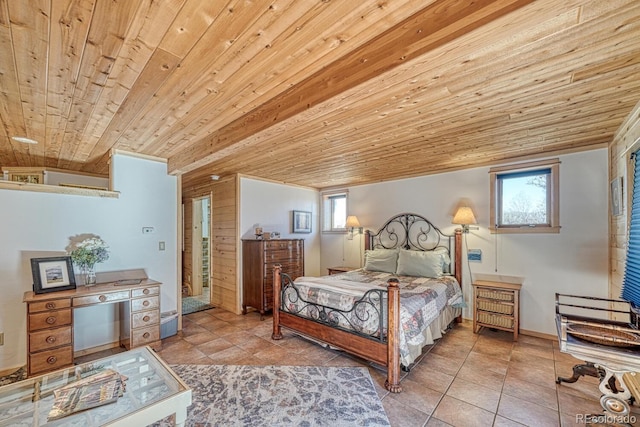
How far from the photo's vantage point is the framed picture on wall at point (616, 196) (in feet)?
8.67

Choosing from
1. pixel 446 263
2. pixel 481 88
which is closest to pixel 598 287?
pixel 446 263

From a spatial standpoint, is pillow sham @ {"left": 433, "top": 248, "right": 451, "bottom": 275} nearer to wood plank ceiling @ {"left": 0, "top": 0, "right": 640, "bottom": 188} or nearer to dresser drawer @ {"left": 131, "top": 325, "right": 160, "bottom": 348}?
wood plank ceiling @ {"left": 0, "top": 0, "right": 640, "bottom": 188}

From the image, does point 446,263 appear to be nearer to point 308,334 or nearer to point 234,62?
point 308,334

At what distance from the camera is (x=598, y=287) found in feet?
10.4

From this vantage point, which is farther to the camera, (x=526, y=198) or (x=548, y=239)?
(x=526, y=198)

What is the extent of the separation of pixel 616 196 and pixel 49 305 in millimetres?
5768

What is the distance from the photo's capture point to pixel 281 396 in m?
2.27

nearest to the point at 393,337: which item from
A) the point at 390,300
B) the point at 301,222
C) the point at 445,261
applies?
the point at 390,300

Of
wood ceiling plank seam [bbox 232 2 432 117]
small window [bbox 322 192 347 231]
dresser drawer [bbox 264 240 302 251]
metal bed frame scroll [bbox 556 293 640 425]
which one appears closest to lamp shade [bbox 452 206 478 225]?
metal bed frame scroll [bbox 556 293 640 425]

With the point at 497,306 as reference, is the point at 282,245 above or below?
above

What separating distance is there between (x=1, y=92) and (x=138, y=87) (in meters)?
1.05

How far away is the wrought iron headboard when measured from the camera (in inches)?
173

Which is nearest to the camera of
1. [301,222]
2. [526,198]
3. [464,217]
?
[526,198]

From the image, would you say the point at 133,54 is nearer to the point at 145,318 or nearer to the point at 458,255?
the point at 145,318
